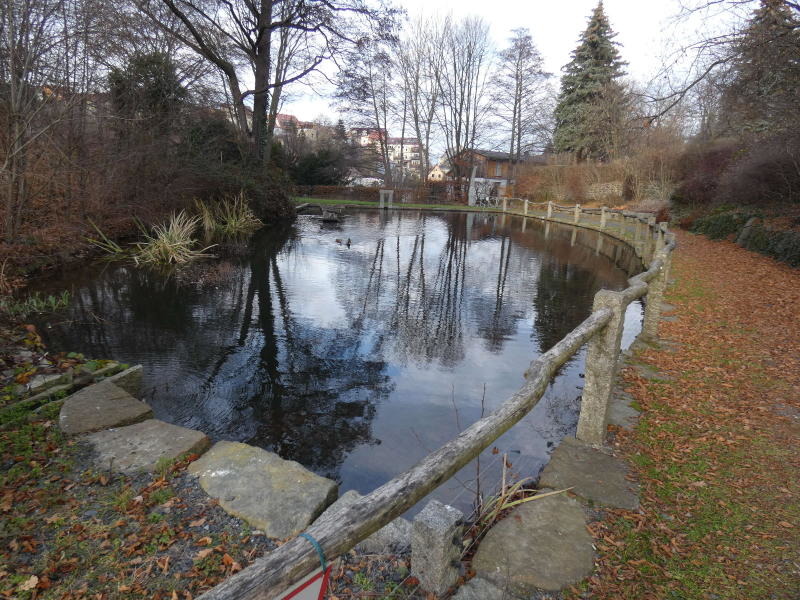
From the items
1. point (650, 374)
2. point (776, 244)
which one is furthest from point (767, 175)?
point (650, 374)

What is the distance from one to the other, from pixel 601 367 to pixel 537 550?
5.31ft

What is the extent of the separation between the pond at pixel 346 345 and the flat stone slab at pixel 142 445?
2.59ft

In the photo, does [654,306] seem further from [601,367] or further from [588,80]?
[588,80]

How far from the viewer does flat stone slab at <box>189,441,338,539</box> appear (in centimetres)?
→ 290

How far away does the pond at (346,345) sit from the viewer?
15.3 feet

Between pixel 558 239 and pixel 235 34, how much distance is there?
675 inches

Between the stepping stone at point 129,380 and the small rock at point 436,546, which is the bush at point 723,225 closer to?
the small rock at point 436,546

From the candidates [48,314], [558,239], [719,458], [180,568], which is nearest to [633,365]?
[719,458]

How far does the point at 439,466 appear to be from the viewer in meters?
1.88

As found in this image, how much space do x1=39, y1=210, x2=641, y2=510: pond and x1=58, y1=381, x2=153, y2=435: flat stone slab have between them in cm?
63

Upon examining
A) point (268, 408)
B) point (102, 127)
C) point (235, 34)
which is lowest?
point (268, 408)

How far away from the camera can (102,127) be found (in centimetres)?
1185

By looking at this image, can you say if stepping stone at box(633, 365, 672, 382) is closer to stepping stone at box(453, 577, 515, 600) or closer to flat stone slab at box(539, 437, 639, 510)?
flat stone slab at box(539, 437, 639, 510)

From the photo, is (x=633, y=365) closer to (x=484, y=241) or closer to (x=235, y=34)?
(x=484, y=241)
